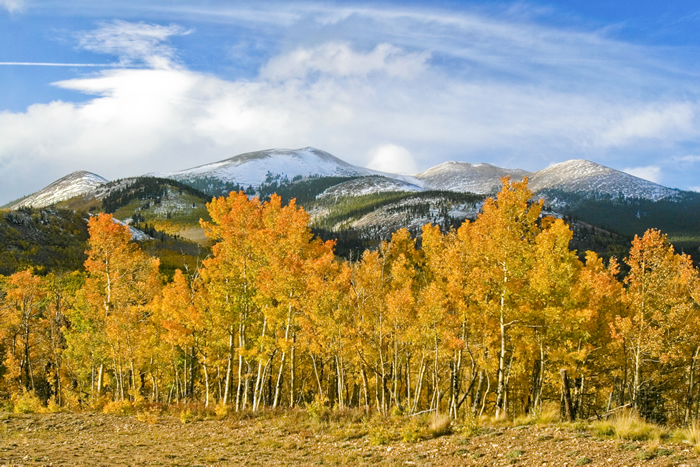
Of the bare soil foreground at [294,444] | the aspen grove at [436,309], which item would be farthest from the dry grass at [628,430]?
the aspen grove at [436,309]

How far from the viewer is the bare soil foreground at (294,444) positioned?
44.3ft

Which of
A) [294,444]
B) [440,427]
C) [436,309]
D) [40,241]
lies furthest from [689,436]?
[40,241]

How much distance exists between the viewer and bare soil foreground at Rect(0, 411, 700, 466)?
1349 centimetres

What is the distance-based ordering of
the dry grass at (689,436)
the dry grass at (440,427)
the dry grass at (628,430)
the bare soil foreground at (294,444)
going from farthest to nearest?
the dry grass at (440,427)
the dry grass at (628,430)
the bare soil foreground at (294,444)
the dry grass at (689,436)

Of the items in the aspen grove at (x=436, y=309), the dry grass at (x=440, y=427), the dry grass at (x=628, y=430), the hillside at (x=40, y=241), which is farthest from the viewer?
the hillside at (x=40, y=241)

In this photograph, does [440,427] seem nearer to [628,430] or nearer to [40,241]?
[628,430]

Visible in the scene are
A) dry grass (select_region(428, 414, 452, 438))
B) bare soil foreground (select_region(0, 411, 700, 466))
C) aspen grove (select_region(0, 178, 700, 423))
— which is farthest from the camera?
aspen grove (select_region(0, 178, 700, 423))

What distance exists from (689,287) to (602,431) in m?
17.7

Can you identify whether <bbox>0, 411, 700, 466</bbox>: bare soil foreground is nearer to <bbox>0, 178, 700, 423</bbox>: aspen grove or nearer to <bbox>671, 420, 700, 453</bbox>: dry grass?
<bbox>671, 420, 700, 453</bbox>: dry grass

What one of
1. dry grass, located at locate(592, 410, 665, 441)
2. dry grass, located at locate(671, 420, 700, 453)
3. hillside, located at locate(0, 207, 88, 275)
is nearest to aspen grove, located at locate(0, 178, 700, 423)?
dry grass, located at locate(592, 410, 665, 441)

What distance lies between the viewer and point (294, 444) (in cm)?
1922

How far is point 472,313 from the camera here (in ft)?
80.0

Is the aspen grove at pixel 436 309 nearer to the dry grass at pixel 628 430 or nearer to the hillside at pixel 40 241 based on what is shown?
the dry grass at pixel 628 430

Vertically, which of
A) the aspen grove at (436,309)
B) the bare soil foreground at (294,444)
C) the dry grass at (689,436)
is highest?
the aspen grove at (436,309)
